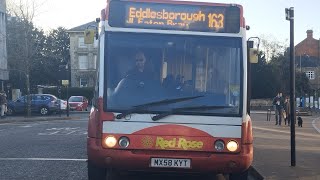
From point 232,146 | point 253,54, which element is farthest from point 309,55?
point 232,146

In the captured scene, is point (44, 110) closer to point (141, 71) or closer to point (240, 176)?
point (240, 176)

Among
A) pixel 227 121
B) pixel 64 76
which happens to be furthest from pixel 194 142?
pixel 64 76

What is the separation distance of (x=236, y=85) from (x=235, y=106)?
1.04 feet

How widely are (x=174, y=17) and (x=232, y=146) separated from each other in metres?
2.11

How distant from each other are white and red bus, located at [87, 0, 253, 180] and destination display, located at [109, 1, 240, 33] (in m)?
0.01

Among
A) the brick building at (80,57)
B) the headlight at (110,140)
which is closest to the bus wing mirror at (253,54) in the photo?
the headlight at (110,140)

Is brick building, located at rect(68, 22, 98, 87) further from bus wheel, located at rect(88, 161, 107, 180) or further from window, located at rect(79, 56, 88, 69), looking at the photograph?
bus wheel, located at rect(88, 161, 107, 180)

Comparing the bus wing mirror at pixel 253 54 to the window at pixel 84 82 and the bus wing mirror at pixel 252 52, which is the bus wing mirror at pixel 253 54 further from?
the window at pixel 84 82

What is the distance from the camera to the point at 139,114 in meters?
7.56

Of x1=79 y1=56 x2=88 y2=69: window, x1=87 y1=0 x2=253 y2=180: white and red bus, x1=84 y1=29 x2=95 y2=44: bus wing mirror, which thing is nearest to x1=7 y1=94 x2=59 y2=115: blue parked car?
x1=84 y1=29 x2=95 y2=44: bus wing mirror

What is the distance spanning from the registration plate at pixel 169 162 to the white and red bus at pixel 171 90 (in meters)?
0.01

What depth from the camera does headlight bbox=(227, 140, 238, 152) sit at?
7703mm

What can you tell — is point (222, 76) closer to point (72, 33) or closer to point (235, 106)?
point (235, 106)

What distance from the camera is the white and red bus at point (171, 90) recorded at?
24.8 feet
